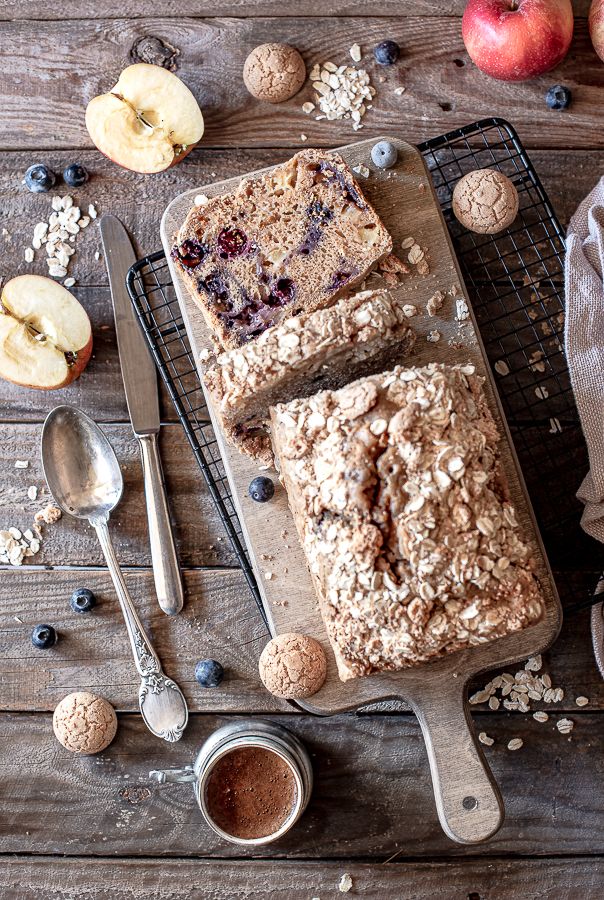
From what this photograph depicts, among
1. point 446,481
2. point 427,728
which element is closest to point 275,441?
point 446,481

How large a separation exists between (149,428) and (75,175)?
0.94m

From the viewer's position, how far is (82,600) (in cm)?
287

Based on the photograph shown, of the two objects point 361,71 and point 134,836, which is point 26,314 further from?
point 134,836

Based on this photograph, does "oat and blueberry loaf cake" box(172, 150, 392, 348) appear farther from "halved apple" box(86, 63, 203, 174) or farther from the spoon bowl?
the spoon bowl

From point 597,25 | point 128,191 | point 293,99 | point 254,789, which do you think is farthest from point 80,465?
point 597,25

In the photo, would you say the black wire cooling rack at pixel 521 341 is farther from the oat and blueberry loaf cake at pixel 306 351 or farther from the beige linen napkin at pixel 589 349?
the oat and blueberry loaf cake at pixel 306 351

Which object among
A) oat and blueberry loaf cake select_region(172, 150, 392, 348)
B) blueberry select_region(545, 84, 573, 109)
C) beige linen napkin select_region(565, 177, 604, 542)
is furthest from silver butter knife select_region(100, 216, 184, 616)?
blueberry select_region(545, 84, 573, 109)

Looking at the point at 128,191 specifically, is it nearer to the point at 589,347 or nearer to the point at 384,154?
the point at 384,154

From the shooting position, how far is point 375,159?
267cm

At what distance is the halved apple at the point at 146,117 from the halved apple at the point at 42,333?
53 centimetres

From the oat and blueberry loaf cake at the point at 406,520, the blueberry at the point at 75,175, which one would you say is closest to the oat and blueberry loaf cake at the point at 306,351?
the oat and blueberry loaf cake at the point at 406,520

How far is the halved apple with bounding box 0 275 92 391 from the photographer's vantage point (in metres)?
2.80

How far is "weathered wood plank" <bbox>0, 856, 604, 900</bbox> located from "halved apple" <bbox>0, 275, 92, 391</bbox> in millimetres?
1646

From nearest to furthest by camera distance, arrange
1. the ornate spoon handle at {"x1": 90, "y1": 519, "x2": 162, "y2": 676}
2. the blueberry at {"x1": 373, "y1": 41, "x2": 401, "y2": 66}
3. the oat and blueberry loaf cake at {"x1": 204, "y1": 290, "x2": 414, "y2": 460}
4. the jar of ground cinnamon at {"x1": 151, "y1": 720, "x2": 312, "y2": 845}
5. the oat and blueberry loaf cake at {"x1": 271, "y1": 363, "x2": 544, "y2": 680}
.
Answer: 1. the oat and blueberry loaf cake at {"x1": 271, "y1": 363, "x2": 544, "y2": 680}
2. the oat and blueberry loaf cake at {"x1": 204, "y1": 290, "x2": 414, "y2": 460}
3. the jar of ground cinnamon at {"x1": 151, "y1": 720, "x2": 312, "y2": 845}
4. the ornate spoon handle at {"x1": 90, "y1": 519, "x2": 162, "y2": 676}
5. the blueberry at {"x1": 373, "y1": 41, "x2": 401, "y2": 66}
